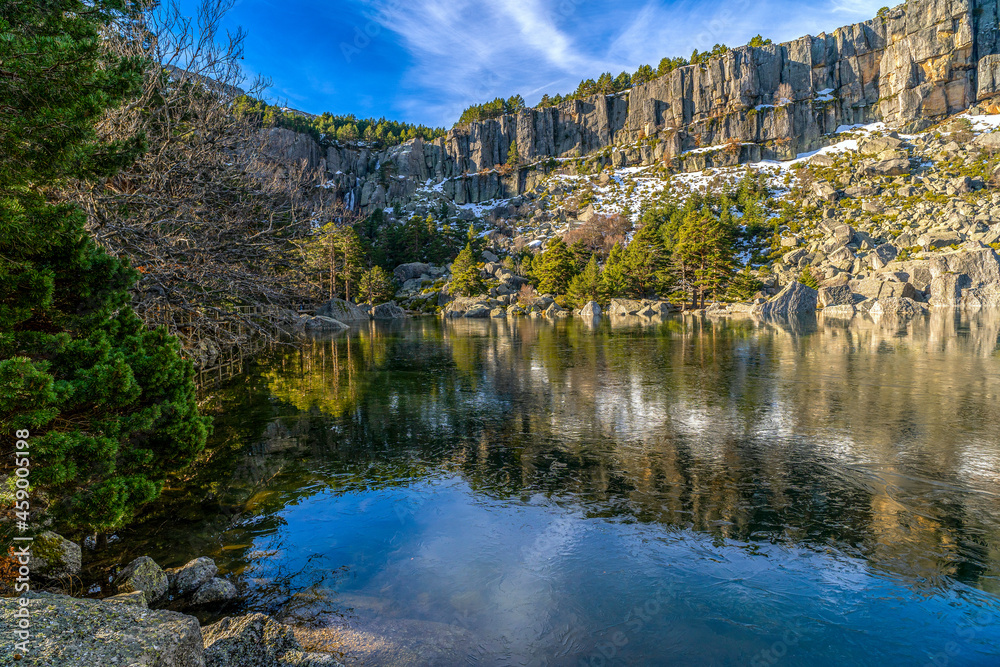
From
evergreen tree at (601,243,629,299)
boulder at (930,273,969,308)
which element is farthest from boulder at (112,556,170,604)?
boulder at (930,273,969,308)

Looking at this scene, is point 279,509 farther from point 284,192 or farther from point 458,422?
point 284,192

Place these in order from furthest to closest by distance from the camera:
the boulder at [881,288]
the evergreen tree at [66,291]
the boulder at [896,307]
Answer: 1. the boulder at [881,288]
2. the boulder at [896,307]
3. the evergreen tree at [66,291]

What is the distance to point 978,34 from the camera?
10381cm

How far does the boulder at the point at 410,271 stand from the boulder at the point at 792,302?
56196 mm

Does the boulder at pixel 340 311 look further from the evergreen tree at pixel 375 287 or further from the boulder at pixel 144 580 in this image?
the boulder at pixel 144 580

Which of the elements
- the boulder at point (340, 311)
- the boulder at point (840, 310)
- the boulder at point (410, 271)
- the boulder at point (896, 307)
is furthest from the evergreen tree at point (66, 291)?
the boulder at point (410, 271)

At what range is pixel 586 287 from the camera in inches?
2670

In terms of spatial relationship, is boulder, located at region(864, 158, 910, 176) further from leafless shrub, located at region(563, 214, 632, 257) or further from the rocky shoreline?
the rocky shoreline

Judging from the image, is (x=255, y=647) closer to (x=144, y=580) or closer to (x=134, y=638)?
(x=134, y=638)

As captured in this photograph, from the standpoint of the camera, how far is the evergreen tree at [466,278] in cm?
7488

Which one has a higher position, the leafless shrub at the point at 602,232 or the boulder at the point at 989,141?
the boulder at the point at 989,141

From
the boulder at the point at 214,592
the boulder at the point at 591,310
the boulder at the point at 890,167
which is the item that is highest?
the boulder at the point at 890,167

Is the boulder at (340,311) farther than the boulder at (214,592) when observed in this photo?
Yes

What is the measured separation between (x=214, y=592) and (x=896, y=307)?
60.7 meters
